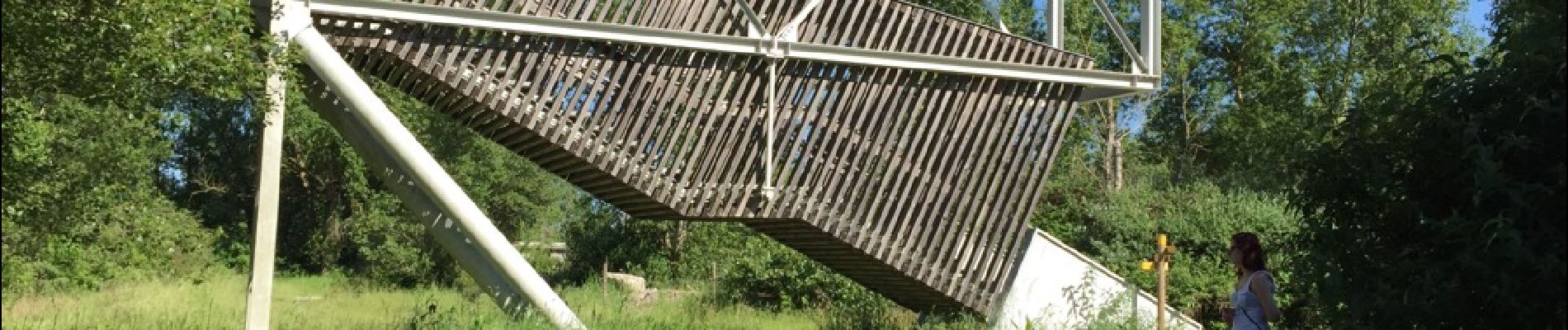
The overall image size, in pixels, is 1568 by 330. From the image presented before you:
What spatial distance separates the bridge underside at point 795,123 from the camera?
30.8 ft

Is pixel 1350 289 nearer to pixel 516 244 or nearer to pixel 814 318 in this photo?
pixel 814 318

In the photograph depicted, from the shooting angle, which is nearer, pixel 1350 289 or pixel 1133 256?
pixel 1350 289

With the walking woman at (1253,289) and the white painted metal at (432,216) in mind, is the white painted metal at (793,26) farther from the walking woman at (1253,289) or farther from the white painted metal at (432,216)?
the walking woman at (1253,289)

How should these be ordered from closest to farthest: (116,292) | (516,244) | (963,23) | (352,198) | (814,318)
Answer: (963,23) < (814,318) < (116,292) < (516,244) < (352,198)

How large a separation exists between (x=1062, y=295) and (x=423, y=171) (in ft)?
17.6

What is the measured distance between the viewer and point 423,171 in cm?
898

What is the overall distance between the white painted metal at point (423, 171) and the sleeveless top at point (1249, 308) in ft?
13.4

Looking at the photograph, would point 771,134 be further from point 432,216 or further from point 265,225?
point 265,225

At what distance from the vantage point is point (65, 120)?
11.7 meters

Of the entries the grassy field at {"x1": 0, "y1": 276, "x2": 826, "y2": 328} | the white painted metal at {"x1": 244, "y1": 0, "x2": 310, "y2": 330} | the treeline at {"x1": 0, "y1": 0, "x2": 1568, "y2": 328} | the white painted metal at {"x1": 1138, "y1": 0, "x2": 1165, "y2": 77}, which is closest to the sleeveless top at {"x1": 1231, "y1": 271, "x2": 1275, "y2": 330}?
the treeline at {"x1": 0, "y1": 0, "x2": 1568, "y2": 328}

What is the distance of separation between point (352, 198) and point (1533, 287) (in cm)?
2503

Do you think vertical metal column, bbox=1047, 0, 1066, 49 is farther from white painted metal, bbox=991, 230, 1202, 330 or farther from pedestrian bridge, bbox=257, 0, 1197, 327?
white painted metal, bbox=991, 230, 1202, 330

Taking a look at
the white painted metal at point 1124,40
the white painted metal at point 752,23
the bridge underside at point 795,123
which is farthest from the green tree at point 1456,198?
the white painted metal at point 1124,40

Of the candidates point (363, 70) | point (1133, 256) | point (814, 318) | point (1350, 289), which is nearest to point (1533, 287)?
point (1350, 289)
